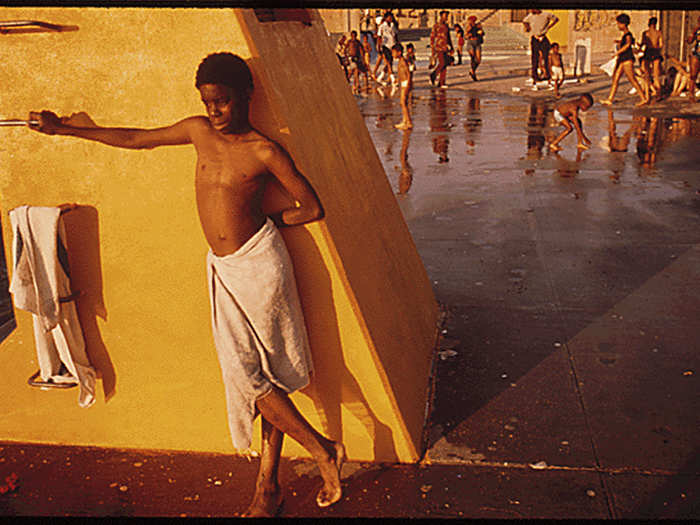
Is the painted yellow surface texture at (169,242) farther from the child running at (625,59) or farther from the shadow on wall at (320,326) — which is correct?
the child running at (625,59)

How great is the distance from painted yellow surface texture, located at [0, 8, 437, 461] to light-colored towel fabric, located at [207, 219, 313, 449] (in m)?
0.24

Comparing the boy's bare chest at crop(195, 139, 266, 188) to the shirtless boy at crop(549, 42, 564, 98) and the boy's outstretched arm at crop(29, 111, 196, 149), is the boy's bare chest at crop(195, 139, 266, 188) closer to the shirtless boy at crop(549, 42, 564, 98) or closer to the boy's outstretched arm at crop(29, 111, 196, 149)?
the boy's outstretched arm at crop(29, 111, 196, 149)

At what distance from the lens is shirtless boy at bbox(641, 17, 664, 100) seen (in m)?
15.5

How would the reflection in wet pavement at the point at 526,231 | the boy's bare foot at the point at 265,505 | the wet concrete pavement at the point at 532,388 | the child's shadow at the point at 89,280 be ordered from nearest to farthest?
the boy's bare foot at the point at 265,505, the wet concrete pavement at the point at 532,388, the child's shadow at the point at 89,280, the reflection in wet pavement at the point at 526,231

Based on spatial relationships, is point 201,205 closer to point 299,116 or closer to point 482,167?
point 299,116

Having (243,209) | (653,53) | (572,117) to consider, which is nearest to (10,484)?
(243,209)

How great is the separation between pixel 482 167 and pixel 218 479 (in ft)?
25.6

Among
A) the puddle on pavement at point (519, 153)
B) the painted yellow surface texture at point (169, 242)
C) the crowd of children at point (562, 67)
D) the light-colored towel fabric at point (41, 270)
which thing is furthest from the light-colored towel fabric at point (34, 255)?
the crowd of children at point (562, 67)

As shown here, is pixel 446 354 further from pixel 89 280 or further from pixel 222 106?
pixel 222 106

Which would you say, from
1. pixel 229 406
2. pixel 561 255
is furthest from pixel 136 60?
pixel 561 255

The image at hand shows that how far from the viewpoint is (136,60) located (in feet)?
9.98

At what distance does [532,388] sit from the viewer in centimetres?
419

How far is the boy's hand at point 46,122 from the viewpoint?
3.07 m

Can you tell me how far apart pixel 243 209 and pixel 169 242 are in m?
0.70
